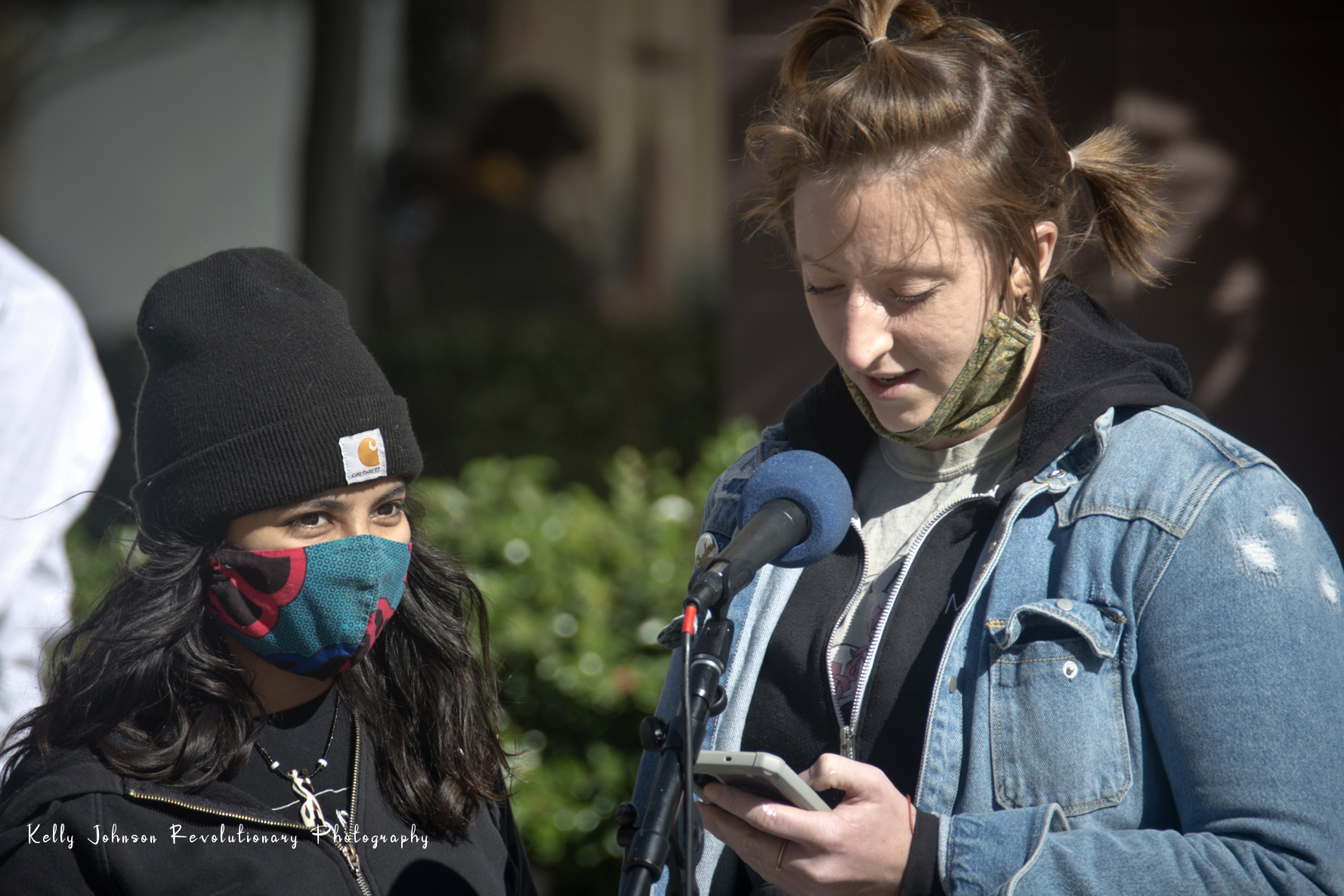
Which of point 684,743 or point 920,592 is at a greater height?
point 684,743

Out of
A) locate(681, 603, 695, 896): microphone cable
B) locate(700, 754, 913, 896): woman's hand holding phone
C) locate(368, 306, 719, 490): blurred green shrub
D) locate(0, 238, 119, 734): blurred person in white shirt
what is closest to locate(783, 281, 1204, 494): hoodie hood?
locate(700, 754, 913, 896): woman's hand holding phone

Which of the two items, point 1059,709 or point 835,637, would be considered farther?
point 835,637

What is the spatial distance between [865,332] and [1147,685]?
0.67 meters

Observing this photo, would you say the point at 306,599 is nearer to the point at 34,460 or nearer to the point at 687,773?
the point at 687,773

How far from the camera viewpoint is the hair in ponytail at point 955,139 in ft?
6.24

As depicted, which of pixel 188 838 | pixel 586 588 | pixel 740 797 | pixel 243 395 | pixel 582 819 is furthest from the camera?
pixel 586 588

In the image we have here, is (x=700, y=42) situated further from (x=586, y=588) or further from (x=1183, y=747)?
(x=1183, y=747)

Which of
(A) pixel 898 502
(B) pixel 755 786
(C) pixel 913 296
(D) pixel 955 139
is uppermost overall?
(D) pixel 955 139

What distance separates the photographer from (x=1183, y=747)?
1.62 meters

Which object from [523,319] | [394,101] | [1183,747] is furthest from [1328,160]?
[394,101]

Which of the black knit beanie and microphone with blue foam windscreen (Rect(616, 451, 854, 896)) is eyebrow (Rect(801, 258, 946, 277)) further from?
the black knit beanie

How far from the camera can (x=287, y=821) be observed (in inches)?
77.7

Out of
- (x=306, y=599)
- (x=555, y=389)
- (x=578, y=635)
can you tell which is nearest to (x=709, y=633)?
(x=306, y=599)

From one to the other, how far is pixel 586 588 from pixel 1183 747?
2.54m
